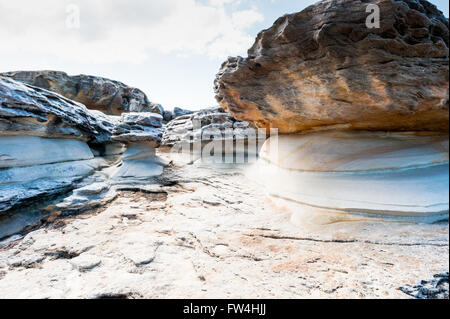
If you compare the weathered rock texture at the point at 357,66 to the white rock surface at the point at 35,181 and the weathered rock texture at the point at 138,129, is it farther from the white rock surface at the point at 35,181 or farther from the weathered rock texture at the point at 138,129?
the white rock surface at the point at 35,181

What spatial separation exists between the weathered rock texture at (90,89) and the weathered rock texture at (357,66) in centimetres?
1731

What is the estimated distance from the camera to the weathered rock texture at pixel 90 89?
15320 mm

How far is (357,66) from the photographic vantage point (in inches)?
120

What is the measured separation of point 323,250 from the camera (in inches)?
100

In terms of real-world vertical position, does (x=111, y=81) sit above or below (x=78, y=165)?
above

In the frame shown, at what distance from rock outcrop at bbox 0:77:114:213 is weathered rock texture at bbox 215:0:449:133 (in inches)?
209

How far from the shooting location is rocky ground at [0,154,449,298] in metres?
1.97

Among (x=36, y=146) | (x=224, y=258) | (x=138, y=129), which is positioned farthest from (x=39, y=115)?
(x=224, y=258)

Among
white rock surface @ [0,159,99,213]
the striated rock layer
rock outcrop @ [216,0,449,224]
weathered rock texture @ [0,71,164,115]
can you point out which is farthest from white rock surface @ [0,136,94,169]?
weathered rock texture @ [0,71,164,115]

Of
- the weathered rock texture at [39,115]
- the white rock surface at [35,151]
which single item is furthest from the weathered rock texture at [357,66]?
the white rock surface at [35,151]
